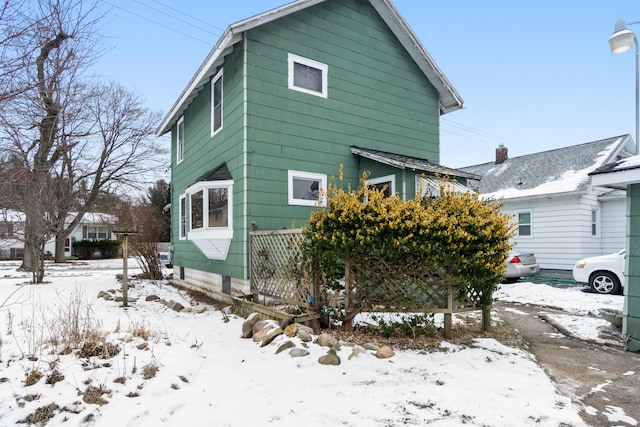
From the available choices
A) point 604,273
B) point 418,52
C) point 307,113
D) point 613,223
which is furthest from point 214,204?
point 613,223

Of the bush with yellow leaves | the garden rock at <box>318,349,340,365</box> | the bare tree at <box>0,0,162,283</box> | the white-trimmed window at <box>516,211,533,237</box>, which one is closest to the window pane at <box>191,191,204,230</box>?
the bare tree at <box>0,0,162,283</box>

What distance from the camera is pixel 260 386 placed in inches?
141

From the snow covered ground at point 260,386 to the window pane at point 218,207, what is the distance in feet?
10.9

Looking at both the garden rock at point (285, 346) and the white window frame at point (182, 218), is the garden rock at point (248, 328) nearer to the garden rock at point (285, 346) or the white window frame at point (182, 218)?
the garden rock at point (285, 346)

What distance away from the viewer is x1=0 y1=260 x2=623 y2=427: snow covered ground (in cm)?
297

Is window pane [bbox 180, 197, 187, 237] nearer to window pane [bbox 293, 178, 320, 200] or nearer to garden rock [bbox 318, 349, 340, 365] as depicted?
window pane [bbox 293, 178, 320, 200]

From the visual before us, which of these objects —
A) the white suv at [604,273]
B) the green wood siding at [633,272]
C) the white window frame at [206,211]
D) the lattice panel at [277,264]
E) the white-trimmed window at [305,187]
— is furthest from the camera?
the white suv at [604,273]

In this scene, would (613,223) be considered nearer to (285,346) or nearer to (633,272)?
(633,272)

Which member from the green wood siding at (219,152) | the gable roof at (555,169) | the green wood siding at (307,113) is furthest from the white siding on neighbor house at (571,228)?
the green wood siding at (219,152)

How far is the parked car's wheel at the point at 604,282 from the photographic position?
9.30 meters

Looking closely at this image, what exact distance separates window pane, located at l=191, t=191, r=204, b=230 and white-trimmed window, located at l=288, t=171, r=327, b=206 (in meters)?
2.25

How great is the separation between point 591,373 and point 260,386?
3.75 meters

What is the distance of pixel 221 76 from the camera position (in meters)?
8.80

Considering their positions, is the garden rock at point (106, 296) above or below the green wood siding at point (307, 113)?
below
